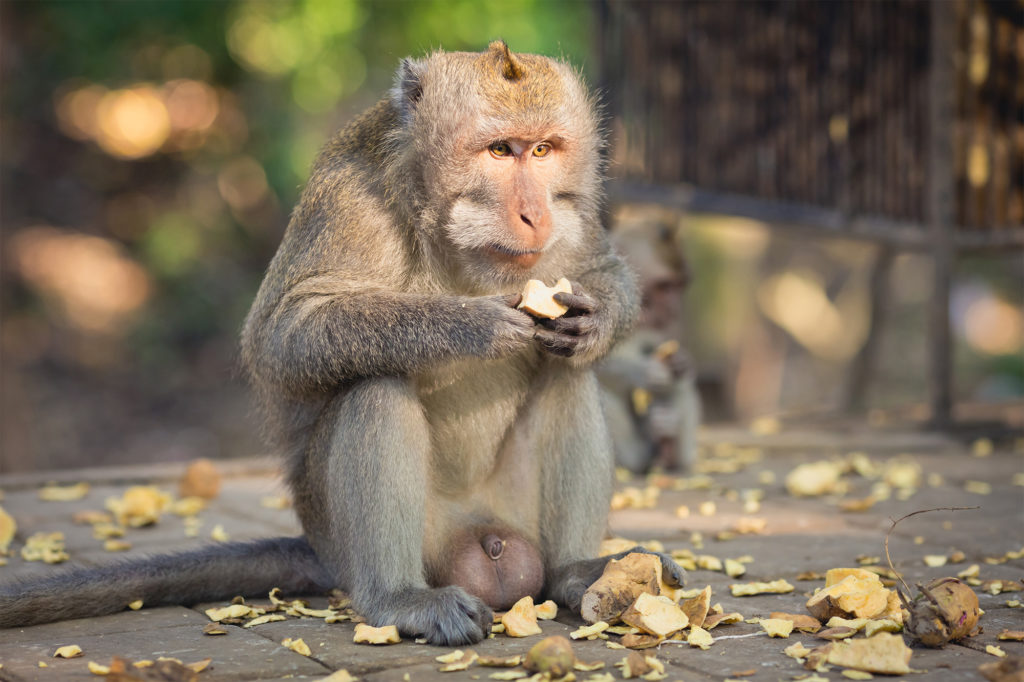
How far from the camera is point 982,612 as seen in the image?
10.3ft

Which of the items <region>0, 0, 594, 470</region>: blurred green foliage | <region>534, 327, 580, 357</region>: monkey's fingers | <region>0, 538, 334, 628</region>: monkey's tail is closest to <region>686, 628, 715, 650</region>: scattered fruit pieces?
<region>534, 327, 580, 357</region>: monkey's fingers

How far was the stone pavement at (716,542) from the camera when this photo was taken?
2.89m

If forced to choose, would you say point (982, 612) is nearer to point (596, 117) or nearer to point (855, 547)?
point (855, 547)

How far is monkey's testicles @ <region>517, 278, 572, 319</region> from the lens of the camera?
3.39 m

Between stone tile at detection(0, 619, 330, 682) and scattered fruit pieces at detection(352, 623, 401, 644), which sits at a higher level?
scattered fruit pieces at detection(352, 623, 401, 644)

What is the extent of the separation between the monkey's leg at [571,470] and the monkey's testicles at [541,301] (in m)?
0.28

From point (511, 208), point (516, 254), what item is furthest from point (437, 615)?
point (511, 208)

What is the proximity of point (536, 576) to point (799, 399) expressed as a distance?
12.9 metres

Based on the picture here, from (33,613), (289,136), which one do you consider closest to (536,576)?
(33,613)

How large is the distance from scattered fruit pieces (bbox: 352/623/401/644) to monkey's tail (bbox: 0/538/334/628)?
2.06 feet

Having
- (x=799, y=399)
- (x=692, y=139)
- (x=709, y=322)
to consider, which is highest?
(x=692, y=139)

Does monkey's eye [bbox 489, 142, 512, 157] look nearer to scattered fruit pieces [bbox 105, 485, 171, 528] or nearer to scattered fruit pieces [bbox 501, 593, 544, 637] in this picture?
scattered fruit pieces [bbox 501, 593, 544, 637]

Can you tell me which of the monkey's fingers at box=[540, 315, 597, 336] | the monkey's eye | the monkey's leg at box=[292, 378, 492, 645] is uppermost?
the monkey's eye

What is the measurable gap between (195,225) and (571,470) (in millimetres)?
11460
